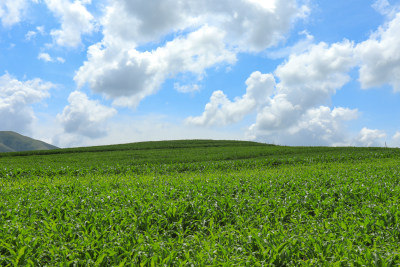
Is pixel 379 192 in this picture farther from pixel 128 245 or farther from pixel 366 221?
pixel 128 245

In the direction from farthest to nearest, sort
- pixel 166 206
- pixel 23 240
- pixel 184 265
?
pixel 166 206, pixel 23 240, pixel 184 265

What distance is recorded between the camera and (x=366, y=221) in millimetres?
7785

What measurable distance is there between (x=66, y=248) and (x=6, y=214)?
15.0 ft

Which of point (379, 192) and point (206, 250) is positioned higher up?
point (379, 192)

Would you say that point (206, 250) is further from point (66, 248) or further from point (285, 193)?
point (285, 193)

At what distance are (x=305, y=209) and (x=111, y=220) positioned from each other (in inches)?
243

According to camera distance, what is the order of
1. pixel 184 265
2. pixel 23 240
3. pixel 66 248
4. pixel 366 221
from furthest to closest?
pixel 366 221
pixel 23 240
pixel 66 248
pixel 184 265

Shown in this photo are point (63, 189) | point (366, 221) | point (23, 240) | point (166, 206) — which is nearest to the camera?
point (23, 240)

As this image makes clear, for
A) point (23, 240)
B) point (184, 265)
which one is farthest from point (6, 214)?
point (184, 265)

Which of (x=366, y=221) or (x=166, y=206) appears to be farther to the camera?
(x=166, y=206)

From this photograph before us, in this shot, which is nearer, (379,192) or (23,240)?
(23,240)

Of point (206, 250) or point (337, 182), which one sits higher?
point (337, 182)

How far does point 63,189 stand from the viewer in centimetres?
1318

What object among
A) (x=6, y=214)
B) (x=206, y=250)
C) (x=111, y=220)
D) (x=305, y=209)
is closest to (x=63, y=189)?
(x=6, y=214)
